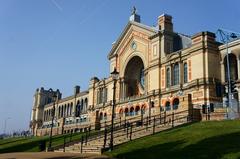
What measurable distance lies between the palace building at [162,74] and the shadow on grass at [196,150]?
1508 centimetres

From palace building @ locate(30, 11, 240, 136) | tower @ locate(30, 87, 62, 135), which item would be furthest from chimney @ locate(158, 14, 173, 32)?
tower @ locate(30, 87, 62, 135)

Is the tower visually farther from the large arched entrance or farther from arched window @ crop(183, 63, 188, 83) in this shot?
arched window @ crop(183, 63, 188, 83)

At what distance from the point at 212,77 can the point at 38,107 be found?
85.2m

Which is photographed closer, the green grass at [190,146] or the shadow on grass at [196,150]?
the shadow on grass at [196,150]

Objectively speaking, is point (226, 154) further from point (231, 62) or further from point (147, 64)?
point (147, 64)

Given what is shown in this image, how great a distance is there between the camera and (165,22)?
189 feet

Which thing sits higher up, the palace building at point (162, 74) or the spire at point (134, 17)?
Result: the spire at point (134, 17)

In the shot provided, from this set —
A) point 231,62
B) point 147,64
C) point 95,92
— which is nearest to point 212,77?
point 231,62

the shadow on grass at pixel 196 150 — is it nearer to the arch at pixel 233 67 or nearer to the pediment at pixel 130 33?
the arch at pixel 233 67

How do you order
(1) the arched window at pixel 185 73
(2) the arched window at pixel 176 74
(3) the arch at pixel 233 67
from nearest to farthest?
(3) the arch at pixel 233 67 → (1) the arched window at pixel 185 73 → (2) the arched window at pixel 176 74

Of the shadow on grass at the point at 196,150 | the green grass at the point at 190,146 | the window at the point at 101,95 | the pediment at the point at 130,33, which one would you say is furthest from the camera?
the window at the point at 101,95

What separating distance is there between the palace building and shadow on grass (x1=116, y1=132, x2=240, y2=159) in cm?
1508

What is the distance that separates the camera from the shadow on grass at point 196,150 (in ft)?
54.0

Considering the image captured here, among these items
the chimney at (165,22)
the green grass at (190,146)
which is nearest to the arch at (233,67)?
the chimney at (165,22)
